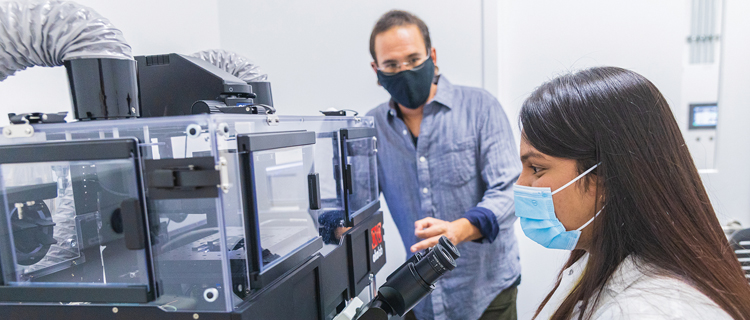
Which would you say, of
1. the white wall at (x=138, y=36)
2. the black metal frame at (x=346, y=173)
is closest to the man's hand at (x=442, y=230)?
the black metal frame at (x=346, y=173)

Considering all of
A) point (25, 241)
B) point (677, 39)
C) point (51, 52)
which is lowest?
point (25, 241)

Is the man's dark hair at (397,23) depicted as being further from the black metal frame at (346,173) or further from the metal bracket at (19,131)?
the metal bracket at (19,131)

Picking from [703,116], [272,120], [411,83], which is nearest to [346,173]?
[272,120]

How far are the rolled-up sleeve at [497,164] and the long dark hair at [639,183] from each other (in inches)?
23.9

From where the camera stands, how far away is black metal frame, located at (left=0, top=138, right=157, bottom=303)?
55cm

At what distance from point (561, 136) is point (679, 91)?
151cm

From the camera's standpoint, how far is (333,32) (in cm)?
214

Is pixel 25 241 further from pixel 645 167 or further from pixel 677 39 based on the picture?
pixel 677 39

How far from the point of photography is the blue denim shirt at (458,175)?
1.61 m

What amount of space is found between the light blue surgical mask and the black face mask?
0.72 meters

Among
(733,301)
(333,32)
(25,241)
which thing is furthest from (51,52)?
(333,32)

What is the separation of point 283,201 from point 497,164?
0.95 meters

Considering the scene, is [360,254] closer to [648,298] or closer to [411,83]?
[648,298]

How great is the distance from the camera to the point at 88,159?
56 centimetres
